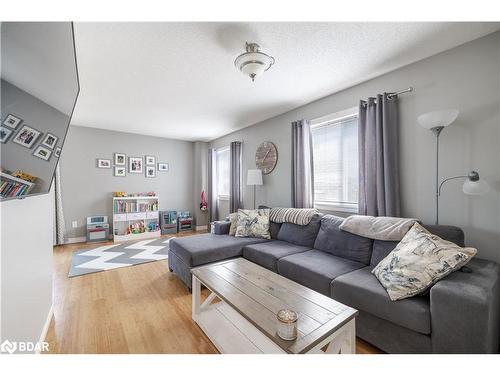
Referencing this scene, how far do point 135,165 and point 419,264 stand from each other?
5358 mm

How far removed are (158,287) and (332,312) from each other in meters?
2.04

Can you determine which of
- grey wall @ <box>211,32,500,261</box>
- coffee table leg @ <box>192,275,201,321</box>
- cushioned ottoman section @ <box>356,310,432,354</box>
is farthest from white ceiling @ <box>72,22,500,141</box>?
cushioned ottoman section @ <box>356,310,432,354</box>

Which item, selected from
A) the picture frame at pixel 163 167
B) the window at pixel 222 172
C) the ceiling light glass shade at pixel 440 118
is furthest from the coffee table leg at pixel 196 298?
the picture frame at pixel 163 167

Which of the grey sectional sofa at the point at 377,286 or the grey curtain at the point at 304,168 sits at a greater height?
the grey curtain at the point at 304,168

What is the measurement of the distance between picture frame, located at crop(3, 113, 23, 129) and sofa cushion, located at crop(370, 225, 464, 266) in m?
2.47

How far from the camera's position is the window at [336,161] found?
272cm

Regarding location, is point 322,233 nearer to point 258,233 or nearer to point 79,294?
point 258,233

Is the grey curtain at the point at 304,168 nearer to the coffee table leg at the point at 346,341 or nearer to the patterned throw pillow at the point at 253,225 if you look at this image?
the patterned throw pillow at the point at 253,225

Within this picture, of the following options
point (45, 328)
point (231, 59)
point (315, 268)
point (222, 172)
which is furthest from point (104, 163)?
point (315, 268)

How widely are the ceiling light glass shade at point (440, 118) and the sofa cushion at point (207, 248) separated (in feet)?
7.06

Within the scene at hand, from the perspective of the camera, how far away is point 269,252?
242 cm

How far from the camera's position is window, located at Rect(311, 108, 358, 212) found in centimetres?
272

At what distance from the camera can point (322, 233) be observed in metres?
2.49
